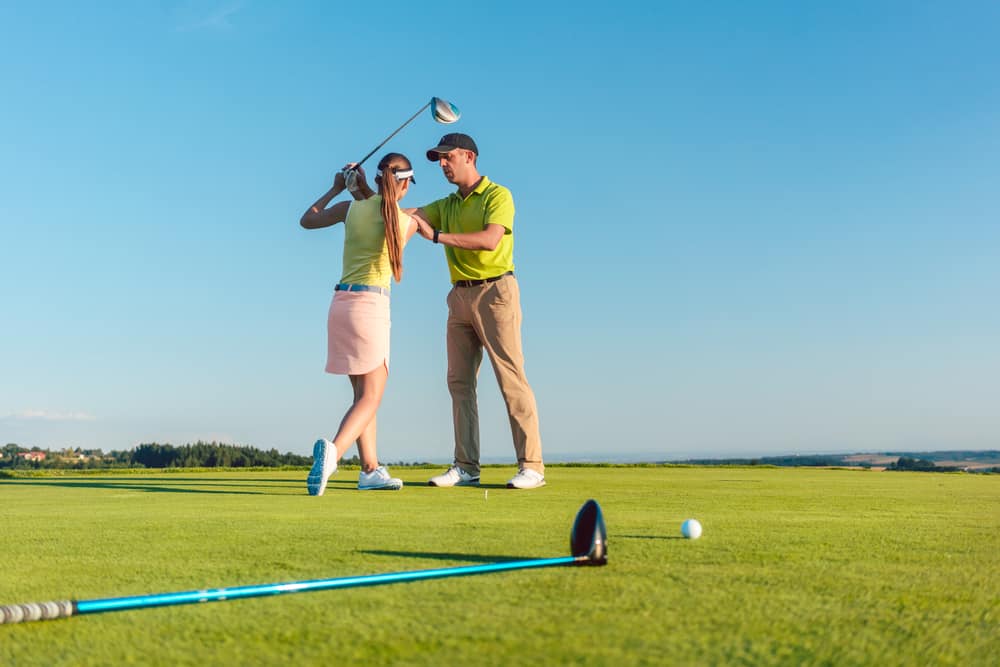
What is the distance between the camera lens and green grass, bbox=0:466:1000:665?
75.1 inches

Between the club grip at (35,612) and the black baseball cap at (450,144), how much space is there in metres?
6.18

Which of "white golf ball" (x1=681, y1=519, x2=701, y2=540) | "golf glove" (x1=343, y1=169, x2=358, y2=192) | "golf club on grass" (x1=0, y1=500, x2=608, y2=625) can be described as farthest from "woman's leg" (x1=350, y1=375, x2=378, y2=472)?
"golf club on grass" (x1=0, y1=500, x2=608, y2=625)

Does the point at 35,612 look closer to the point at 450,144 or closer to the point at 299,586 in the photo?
the point at 299,586

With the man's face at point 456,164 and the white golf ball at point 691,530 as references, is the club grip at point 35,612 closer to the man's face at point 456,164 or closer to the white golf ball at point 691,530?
the white golf ball at point 691,530

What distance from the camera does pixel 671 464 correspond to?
1347cm

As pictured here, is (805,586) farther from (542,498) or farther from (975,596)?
(542,498)

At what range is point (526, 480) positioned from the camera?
7.31 m

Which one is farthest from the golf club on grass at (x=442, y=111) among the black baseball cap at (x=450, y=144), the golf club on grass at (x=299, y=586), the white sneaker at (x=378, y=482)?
the golf club on grass at (x=299, y=586)

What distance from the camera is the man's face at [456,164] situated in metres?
7.89

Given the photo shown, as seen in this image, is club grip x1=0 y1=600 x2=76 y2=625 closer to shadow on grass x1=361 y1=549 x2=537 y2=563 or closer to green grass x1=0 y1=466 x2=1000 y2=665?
green grass x1=0 y1=466 x2=1000 y2=665

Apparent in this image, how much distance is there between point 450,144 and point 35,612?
626cm

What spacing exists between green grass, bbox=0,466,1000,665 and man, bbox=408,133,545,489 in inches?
86.0

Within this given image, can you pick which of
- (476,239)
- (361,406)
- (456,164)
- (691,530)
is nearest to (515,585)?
(691,530)

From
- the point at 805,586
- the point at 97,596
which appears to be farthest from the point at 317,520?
the point at 805,586
